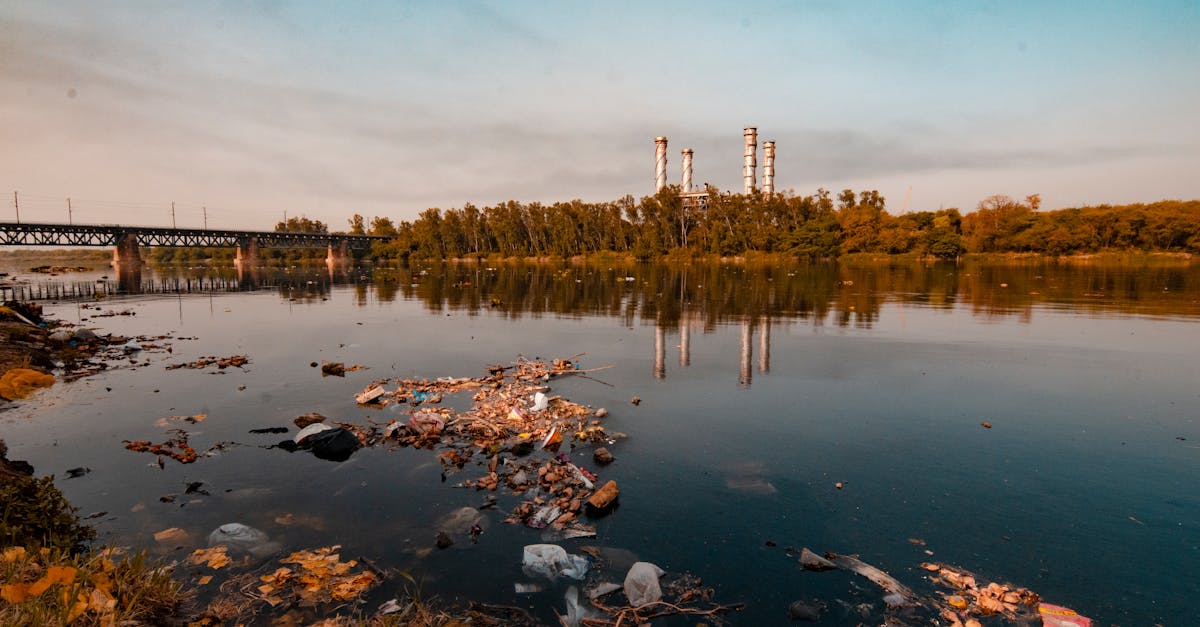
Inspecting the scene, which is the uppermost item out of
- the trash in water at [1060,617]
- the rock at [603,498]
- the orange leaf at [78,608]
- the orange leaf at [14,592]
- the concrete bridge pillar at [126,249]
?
the concrete bridge pillar at [126,249]

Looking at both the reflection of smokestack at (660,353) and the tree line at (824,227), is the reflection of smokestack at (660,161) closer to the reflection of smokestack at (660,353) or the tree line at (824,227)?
the tree line at (824,227)

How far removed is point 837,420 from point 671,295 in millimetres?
27367

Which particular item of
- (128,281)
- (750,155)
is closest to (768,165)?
(750,155)

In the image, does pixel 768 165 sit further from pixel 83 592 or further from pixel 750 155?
pixel 83 592

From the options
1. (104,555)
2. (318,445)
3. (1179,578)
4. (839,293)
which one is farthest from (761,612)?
(839,293)

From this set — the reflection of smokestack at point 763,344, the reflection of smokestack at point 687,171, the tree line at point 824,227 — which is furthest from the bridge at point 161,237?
the reflection of smokestack at point 763,344

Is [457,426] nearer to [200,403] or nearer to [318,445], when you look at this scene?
[318,445]

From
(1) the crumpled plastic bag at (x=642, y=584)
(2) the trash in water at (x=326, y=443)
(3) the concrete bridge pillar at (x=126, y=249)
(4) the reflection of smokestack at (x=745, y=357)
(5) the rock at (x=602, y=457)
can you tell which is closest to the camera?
(1) the crumpled plastic bag at (x=642, y=584)

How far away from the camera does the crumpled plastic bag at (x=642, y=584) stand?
5477 millimetres

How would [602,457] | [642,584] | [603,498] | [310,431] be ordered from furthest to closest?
1. [310,431]
2. [602,457]
3. [603,498]
4. [642,584]

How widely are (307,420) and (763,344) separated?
13966mm

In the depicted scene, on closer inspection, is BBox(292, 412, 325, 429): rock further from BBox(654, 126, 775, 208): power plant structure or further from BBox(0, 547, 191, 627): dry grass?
BBox(654, 126, 775, 208): power plant structure

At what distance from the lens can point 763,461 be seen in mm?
8750

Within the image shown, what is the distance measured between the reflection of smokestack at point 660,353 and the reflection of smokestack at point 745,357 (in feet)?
6.70
